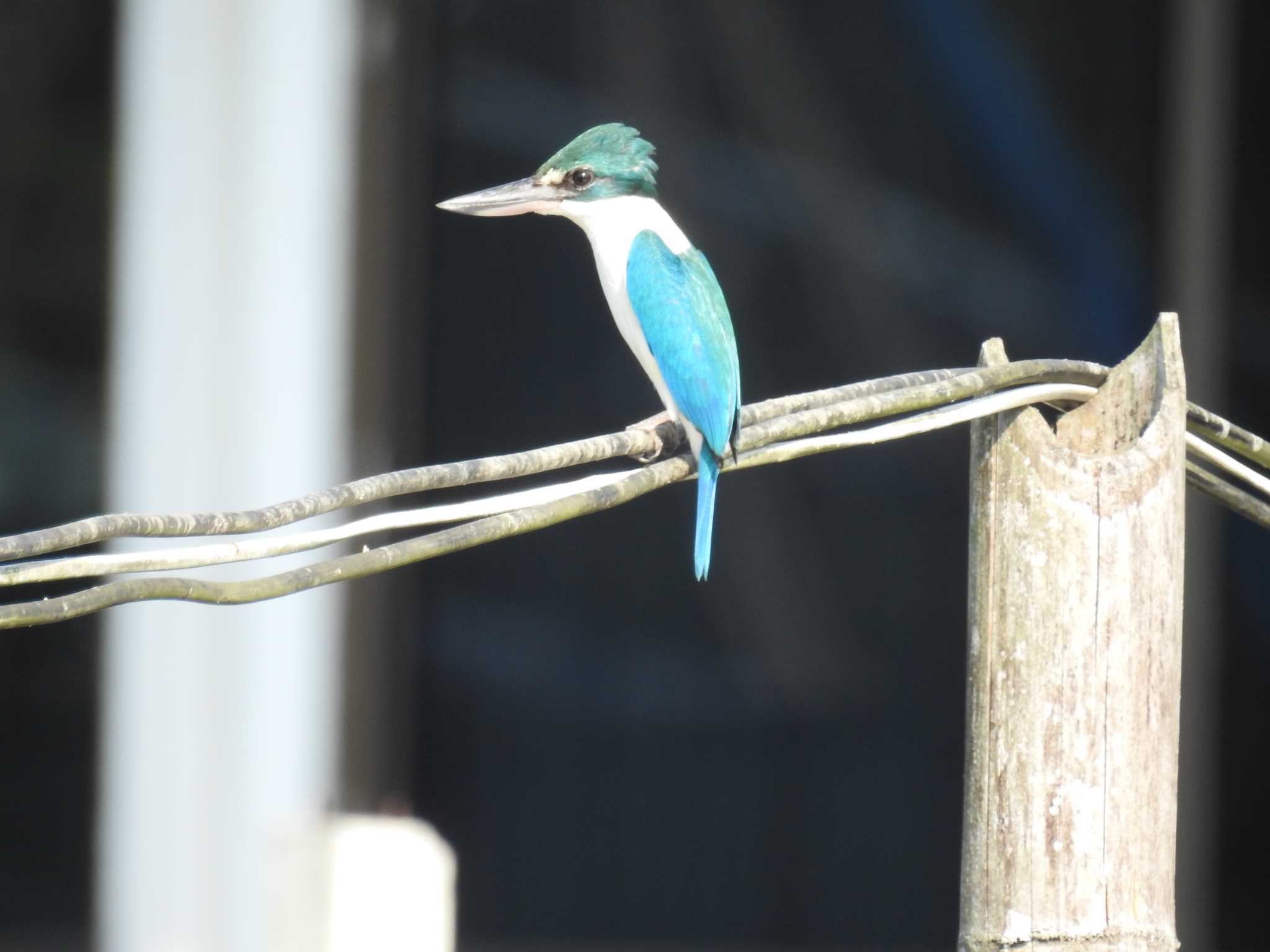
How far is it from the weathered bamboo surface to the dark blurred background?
2.55 m

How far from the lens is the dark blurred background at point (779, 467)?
396cm

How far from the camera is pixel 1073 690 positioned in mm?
1331

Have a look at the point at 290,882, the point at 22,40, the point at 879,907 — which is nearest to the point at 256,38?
the point at 22,40

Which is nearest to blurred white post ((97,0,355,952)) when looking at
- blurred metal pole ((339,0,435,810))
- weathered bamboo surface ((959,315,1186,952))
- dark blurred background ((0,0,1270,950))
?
blurred metal pole ((339,0,435,810))

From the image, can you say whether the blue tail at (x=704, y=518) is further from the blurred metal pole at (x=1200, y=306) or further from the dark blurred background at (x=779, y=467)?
the blurred metal pole at (x=1200, y=306)

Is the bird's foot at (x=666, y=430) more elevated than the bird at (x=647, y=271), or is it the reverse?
the bird at (x=647, y=271)

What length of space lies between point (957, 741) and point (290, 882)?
179 cm

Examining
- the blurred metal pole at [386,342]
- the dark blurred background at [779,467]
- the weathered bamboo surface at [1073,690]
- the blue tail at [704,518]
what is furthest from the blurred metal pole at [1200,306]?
the weathered bamboo surface at [1073,690]

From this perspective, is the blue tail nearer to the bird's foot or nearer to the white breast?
the bird's foot

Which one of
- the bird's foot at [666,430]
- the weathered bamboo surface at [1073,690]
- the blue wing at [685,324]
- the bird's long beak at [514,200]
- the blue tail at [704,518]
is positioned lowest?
the weathered bamboo surface at [1073,690]

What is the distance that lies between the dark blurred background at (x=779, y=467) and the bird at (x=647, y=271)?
1765mm

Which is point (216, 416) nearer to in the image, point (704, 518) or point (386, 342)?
point (386, 342)

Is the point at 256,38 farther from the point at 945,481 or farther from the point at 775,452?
the point at 775,452

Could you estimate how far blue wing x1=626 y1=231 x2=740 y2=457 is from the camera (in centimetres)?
184
